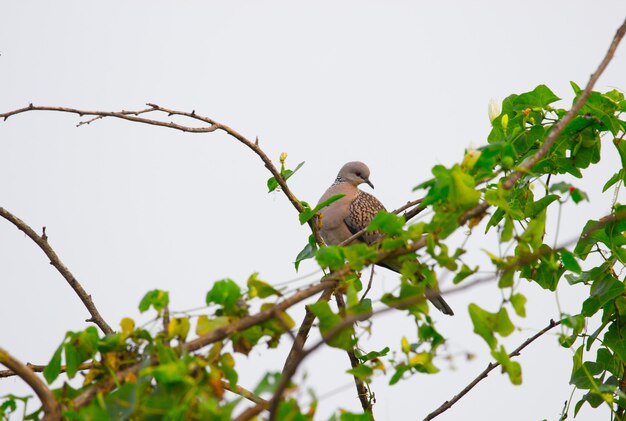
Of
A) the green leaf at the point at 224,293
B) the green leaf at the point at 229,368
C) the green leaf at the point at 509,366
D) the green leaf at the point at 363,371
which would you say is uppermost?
the green leaf at the point at 224,293

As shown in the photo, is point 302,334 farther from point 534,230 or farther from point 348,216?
point 348,216

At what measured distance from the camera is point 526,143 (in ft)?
10.7

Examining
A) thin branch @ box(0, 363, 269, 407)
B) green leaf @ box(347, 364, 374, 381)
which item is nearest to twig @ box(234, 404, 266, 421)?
thin branch @ box(0, 363, 269, 407)

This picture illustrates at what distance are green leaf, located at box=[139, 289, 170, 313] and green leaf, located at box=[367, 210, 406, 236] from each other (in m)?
0.51

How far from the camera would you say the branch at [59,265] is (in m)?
3.16

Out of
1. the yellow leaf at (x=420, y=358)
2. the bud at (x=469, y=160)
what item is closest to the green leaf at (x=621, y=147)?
the bud at (x=469, y=160)

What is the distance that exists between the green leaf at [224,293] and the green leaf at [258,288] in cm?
3

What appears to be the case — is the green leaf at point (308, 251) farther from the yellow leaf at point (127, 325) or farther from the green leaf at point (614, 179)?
the yellow leaf at point (127, 325)

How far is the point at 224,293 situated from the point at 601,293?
180cm

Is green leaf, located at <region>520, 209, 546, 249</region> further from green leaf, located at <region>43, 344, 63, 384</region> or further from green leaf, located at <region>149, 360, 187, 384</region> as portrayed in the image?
green leaf, located at <region>43, 344, 63, 384</region>

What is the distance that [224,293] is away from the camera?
70.3 inches

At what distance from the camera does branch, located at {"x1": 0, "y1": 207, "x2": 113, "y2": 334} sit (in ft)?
10.4

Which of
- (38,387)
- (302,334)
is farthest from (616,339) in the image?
(38,387)

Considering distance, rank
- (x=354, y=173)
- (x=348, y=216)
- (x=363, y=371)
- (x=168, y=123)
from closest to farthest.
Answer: (x=363, y=371)
(x=168, y=123)
(x=348, y=216)
(x=354, y=173)
